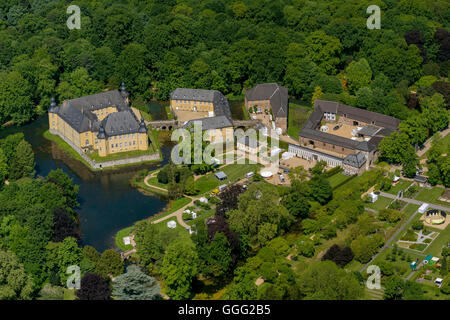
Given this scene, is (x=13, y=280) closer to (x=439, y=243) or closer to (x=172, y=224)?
(x=172, y=224)

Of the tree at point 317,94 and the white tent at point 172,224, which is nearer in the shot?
the white tent at point 172,224

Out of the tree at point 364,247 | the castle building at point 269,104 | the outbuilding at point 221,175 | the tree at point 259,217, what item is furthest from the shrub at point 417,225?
the castle building at point 269,104

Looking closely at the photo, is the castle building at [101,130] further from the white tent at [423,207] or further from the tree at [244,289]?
the white tent at [423,207]

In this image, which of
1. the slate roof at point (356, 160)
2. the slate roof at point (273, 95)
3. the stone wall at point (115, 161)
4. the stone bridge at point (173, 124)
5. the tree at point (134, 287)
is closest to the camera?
the tree at point (134, 287)

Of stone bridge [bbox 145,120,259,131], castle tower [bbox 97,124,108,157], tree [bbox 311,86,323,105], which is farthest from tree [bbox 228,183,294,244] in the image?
tree [bbox 311,86,323,105]

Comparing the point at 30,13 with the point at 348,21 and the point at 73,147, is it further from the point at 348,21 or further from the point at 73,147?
the point at 348,21

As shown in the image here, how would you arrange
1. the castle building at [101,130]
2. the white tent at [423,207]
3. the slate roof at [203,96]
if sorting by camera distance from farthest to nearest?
the slate roof at [203,96] < the castle building at [101,130] < the white tent at [423,207]
